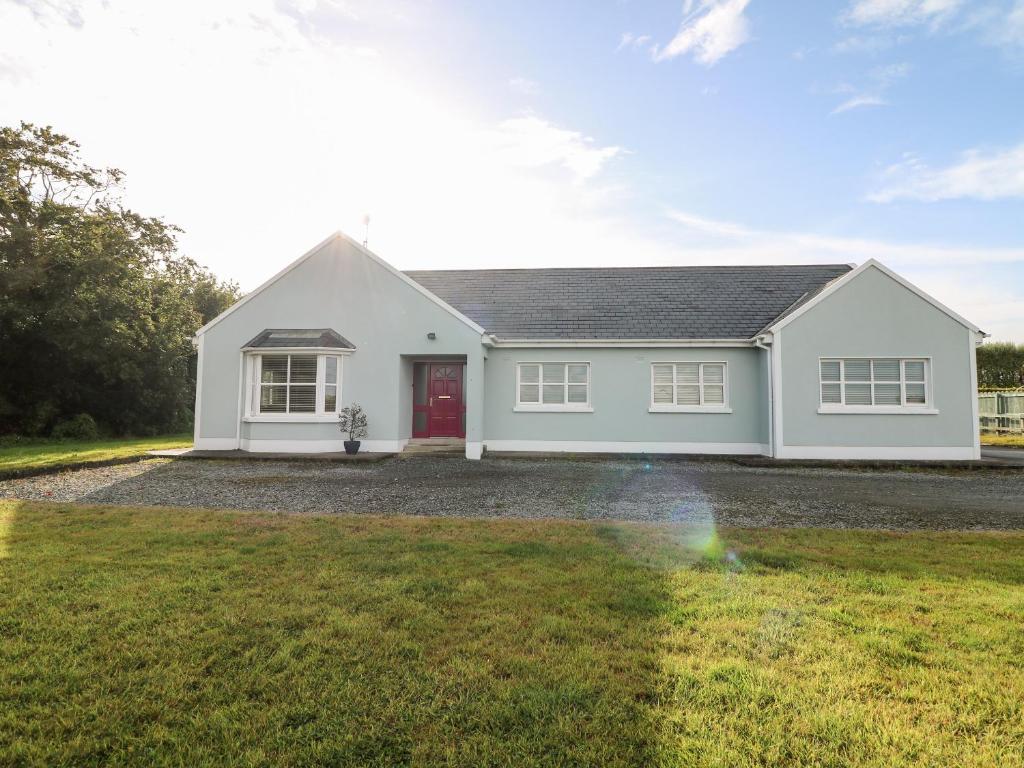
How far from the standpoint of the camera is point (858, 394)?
15.0 meters

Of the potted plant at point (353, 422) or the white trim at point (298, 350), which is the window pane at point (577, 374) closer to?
the potted plant at point (353, 422)

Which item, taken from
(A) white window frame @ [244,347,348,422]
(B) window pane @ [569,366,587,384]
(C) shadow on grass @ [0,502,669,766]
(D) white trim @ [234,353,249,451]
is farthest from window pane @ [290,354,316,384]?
(C) shadow on grass @ [0,502,669,766]

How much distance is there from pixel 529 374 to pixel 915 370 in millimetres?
11068

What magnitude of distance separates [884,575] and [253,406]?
15630 mm

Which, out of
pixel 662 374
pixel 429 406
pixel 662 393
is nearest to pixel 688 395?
pixel 662 393

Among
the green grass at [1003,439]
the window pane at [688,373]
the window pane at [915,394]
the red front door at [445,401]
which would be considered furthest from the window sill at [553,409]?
the green grass at [1003,439]

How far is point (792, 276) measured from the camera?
762 inches

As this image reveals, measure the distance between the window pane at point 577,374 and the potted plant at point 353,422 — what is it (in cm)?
645

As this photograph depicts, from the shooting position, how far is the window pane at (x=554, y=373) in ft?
54.4

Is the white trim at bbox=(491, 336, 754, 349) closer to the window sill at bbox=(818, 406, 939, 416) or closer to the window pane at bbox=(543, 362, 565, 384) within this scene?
the window pane at bbox=(543, 362, 565, 384)

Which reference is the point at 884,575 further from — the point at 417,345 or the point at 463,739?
the point at 417,345

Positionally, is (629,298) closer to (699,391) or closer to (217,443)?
(699,391)

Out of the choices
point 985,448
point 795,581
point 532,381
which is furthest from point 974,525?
point 985,448

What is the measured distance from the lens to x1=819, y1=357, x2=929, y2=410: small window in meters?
14.9
